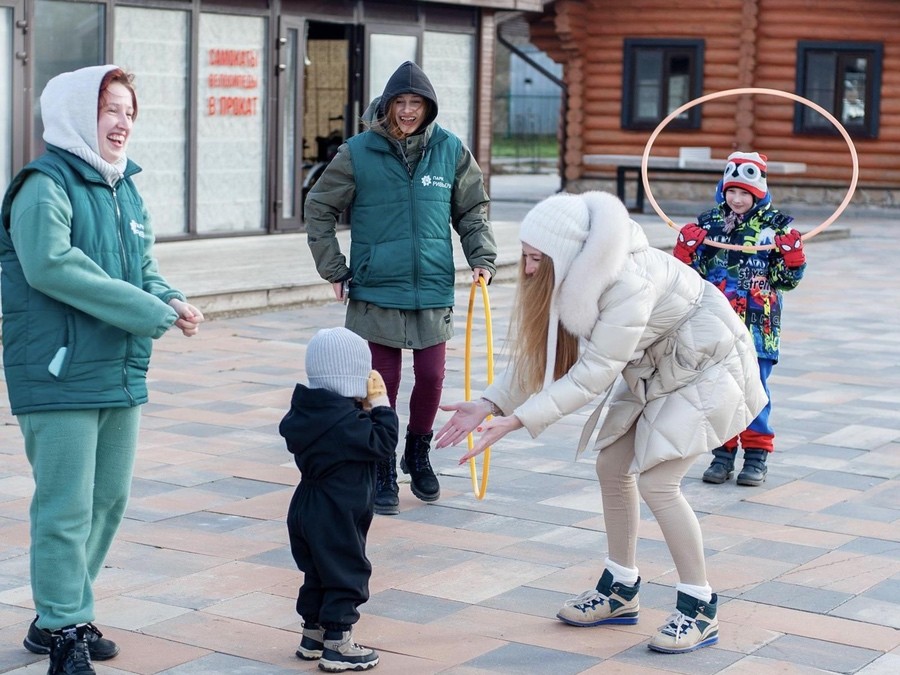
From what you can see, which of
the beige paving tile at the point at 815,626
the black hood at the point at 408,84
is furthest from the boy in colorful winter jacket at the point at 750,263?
the beige paving tile at the point at 815,626

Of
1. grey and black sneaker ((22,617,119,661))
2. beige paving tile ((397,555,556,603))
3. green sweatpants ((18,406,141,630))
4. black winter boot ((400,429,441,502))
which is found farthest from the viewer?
black winter boot ((400,429,441,502))

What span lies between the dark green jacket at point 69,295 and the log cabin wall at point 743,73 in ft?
67.2

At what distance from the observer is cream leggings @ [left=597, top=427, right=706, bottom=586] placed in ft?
14.4

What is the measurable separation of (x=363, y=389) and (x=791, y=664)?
147 cm

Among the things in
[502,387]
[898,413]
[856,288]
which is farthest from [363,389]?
[856,288]

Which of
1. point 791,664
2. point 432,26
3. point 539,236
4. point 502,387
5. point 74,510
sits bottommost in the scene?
point 791,664

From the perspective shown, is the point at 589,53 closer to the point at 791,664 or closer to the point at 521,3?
the point at 521,3

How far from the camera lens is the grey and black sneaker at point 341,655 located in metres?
4.12

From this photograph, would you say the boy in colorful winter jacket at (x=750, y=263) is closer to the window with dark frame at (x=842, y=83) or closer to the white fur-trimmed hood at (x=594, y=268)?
the white fur-trimmed hood at (x=594, y=268)

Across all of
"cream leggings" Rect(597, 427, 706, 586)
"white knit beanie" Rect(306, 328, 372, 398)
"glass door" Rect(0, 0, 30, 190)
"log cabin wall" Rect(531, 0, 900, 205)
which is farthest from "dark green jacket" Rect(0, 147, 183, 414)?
"log cabin wall" Rect(531, 0, 900, 205)

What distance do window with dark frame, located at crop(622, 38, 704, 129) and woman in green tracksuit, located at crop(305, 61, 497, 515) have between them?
61.1 feet

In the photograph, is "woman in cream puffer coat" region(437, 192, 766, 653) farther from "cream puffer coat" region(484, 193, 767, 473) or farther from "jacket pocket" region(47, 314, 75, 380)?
"jacket pocket" region(47, 314, 75, 380)

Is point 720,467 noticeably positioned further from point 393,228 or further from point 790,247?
point 393,228

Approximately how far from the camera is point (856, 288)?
1416 centimetres
